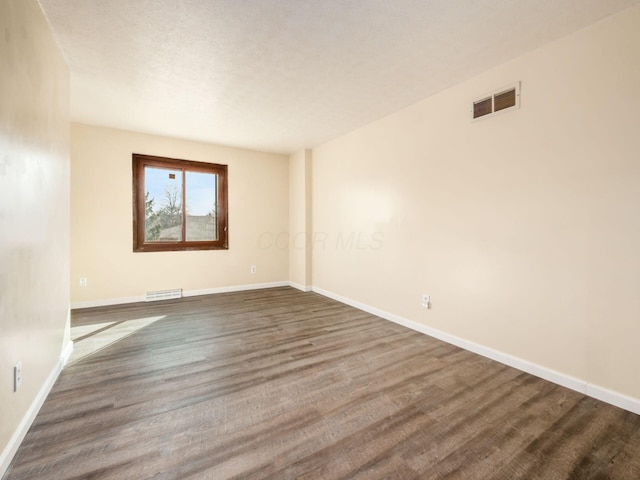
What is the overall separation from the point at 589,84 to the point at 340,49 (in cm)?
183

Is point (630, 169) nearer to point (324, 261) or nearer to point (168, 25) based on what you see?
point (168, 25)

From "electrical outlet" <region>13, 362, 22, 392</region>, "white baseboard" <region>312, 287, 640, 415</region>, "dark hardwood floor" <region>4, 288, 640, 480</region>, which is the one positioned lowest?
"dark hardwood floor" <region>4, 288, 640, 480</region>

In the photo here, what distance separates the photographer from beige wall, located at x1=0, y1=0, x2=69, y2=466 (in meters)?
1.38

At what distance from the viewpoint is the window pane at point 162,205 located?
4.54 meters

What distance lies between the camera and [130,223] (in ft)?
14.3

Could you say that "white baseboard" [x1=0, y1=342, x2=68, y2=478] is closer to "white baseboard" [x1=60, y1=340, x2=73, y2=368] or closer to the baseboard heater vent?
"white baseboard" [x1=60, y1=340, x2=73, y2=368]

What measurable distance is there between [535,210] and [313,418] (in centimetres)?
230

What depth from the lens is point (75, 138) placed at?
13.0 ft

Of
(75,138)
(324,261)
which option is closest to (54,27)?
(75,138)

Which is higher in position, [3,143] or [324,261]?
[3,143]

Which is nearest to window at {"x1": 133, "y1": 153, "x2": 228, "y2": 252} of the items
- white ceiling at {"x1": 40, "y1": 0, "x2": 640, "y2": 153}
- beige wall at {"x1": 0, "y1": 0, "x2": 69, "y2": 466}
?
white ceiling at {"x1": 40, "y1": 0, "x2": 640, "y2": 153}

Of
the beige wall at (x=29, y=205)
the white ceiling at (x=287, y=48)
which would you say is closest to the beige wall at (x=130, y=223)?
the white ceiling at (x=287, y=48)

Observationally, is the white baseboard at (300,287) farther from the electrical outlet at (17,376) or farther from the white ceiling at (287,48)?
the electrical outlet at (17,376)

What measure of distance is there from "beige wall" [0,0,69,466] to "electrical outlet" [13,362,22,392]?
A: 4cm
